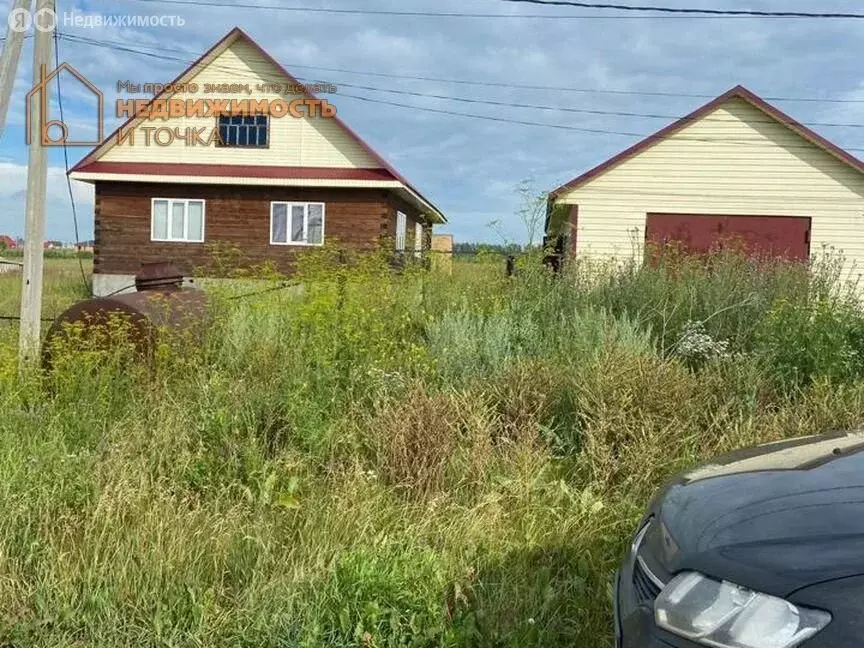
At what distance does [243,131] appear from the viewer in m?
21.2

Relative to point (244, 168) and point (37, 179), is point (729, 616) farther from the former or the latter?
point (244, 168)

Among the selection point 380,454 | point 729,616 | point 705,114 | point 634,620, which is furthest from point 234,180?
point 729,616

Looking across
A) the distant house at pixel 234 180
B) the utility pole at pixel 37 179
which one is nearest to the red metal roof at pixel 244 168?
the distant house at pixel 234 180

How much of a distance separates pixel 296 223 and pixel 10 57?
14.8 metres

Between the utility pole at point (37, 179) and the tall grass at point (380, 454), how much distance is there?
1998mm

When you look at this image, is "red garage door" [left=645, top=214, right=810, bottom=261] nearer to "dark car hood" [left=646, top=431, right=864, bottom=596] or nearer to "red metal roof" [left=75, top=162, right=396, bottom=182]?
"red metal roof" [left=75, top=162, right=396, bottom=182]

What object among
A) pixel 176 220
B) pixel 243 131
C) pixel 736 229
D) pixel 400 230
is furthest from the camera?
pixel 400 230

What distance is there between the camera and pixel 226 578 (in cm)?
316

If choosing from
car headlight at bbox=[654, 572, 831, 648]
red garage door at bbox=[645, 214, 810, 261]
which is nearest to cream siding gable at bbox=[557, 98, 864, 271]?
red garage door at bbox=[645, 214, 810, 261]

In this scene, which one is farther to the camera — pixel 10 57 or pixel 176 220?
pixel 176 220

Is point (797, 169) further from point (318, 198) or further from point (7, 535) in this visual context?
point (7, 535)

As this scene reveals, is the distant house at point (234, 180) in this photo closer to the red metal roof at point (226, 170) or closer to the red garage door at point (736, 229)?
the red metal roof at point (226, 170)

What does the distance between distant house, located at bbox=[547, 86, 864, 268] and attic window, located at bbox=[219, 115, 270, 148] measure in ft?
29.8

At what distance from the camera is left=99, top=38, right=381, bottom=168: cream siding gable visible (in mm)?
20578
